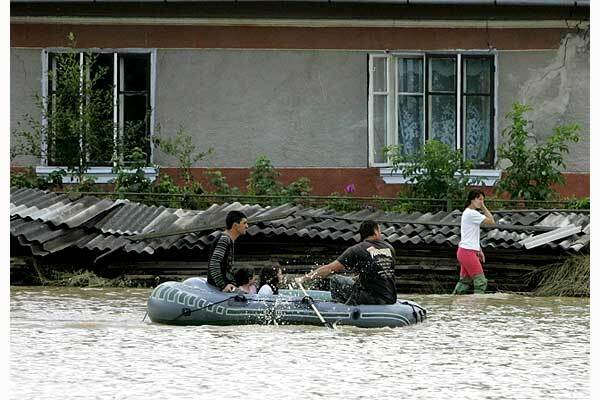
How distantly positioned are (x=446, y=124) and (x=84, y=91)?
6.61m

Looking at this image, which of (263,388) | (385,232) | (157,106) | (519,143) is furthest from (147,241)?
(263,388)

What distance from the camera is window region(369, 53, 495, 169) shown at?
25.2 m

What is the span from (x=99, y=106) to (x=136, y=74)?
156 cm

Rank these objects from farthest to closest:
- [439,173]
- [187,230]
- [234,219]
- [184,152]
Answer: [184,152] < [439,173] < [187,230] < [234,219]

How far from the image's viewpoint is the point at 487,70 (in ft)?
82.8

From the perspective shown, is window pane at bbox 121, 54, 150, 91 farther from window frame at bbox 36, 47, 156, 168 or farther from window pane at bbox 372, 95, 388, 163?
window pane at bbox 372, 95, 388, 163

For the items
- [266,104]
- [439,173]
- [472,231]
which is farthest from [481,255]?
[266,104]

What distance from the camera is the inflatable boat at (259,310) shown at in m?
16.0

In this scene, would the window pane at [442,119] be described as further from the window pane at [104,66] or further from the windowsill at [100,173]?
the window pane at [104,66]

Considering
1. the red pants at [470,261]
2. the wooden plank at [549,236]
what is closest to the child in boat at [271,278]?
the red pants at [470,261]

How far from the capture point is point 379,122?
25.3 m

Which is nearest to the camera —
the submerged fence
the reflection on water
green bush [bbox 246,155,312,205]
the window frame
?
the reflection on water

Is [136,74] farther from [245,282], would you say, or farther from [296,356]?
[296,356]

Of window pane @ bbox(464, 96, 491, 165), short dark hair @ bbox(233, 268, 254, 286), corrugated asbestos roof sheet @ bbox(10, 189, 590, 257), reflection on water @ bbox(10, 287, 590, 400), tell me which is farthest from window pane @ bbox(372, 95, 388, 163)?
short dark hair @ bbox(233, 268, 254, 286)
